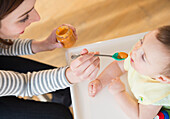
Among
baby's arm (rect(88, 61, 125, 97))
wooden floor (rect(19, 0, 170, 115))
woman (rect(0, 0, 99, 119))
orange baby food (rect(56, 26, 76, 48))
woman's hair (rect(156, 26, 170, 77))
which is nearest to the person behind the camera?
woman's hair (rect(156, 26, 170, 77))

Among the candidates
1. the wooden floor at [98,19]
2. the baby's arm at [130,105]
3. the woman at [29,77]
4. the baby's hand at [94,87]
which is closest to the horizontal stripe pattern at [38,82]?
the woman at [29,77]

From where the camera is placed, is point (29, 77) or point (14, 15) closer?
point (14, 15)

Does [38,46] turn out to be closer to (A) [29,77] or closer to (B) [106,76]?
(A) [29,77]

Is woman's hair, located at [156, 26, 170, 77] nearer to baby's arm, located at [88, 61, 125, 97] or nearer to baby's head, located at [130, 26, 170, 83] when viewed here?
baby's head, located at [130, 26, 170, 83]

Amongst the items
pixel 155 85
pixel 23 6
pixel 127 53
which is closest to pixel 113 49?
pixel 127 53

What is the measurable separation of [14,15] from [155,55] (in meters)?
0.56

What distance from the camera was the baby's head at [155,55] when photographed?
0.62 metres

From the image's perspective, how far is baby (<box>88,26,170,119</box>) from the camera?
2.08 feet

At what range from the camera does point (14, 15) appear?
0.70m

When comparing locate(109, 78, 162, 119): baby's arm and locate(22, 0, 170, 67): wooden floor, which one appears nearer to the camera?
locate(109, 78, 162, 119): baby's arm

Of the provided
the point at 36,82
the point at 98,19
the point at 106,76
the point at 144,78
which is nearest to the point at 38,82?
the point at 36,82

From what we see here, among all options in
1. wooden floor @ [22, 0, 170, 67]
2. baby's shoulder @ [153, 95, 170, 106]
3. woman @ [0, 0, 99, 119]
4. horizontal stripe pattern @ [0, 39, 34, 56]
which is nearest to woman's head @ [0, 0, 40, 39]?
woman @ [0, 0, 99, 119]

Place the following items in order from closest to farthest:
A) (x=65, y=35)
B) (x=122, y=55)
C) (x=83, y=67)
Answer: (x=83, y=67) < (x=122, y=55) < (x=65, y=35)

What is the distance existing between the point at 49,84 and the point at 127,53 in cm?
42
